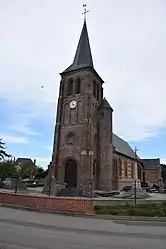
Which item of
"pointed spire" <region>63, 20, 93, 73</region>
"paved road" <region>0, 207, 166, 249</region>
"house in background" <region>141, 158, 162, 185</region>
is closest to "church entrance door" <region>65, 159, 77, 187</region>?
"pointed spire" <region>63, 20, 93, 73</region>

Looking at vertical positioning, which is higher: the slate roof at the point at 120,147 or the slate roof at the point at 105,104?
the slate roof at the point at 105,104

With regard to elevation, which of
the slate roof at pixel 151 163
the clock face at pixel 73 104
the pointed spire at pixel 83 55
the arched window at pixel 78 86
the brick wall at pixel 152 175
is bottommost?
the brick wall at pixel 152 175

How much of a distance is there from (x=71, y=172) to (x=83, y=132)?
230 inches

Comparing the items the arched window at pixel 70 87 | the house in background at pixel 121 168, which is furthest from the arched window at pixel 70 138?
the house in background at pixel 121 168

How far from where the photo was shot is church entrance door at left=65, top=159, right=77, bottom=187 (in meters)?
31.0

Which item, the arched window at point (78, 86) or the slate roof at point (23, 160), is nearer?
the arched window at point (78, 86)

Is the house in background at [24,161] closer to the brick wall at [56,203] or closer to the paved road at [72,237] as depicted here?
the brick wall at [56,203]

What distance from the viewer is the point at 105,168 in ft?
107

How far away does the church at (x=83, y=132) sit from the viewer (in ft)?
101

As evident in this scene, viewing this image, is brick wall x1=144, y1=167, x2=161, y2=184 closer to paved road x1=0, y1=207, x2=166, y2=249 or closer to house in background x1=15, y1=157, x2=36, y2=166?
house in background x1=15, y1=157, x2=36, y2=166

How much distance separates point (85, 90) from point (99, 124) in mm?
5684

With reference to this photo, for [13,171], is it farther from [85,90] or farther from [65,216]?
[65,216]

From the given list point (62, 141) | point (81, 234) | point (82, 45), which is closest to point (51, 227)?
point (81, 234)

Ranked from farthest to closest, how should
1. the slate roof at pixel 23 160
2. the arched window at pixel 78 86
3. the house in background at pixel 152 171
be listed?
the slate roof at pixel 23 160 < the house in background at pixel 152 171 < the arched window at pixel 78 86
